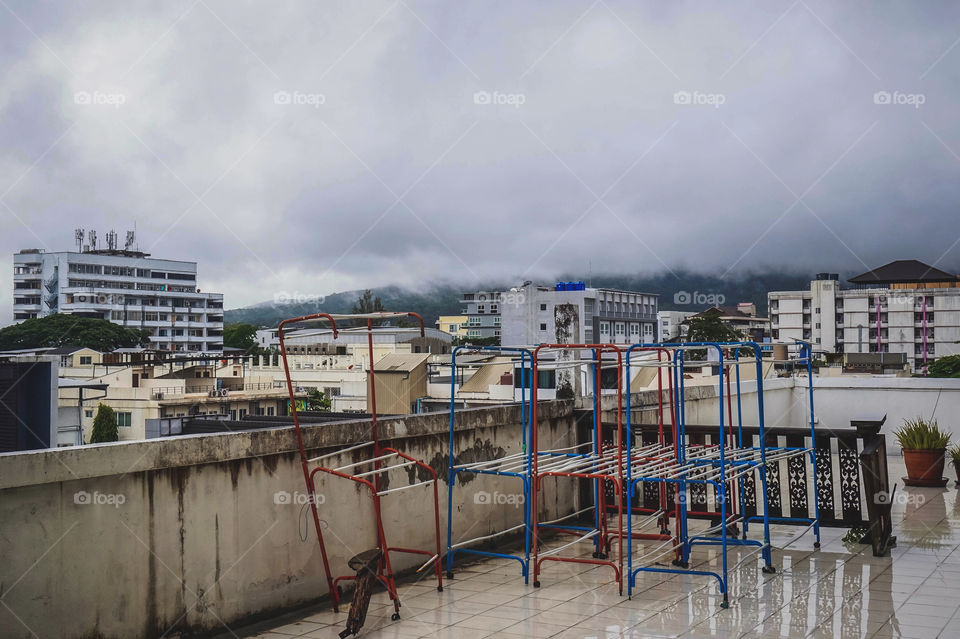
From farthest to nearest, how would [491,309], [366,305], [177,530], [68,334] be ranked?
1. [491,309]
2. [366,305]
3. [68,334]
4. [177,530]

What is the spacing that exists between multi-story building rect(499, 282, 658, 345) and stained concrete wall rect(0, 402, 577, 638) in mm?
4574

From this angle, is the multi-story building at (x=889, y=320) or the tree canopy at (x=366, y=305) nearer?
the tree canopy at (x=366, y=305)

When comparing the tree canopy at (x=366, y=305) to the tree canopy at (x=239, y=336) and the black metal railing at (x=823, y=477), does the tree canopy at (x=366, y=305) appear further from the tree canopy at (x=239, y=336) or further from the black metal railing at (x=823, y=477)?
the tree canopy at (x=239, y=336)

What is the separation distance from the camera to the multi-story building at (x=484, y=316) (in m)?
148

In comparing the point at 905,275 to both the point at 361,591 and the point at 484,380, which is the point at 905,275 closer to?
the point at 484,380

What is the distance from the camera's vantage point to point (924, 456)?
10.3 m

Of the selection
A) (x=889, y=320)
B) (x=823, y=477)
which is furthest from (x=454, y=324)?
(x=823, y=477)

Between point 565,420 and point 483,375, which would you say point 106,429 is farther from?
point 565,420

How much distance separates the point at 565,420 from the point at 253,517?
153 inches

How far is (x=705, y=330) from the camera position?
82.1m

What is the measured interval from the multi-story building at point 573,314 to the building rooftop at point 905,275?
27387 millimetres

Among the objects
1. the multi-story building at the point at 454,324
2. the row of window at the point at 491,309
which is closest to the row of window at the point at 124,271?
the multi-story building at the point at 454,324

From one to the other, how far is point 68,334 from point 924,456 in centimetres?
9201

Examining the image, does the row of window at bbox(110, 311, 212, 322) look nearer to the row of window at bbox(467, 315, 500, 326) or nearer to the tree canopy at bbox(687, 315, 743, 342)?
the row of window at bbox(467, 315, 500, 326)
